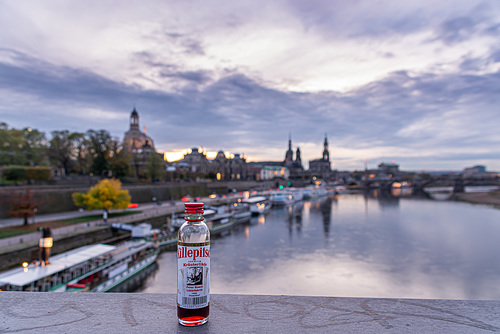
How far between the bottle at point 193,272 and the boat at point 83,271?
50.0 feet

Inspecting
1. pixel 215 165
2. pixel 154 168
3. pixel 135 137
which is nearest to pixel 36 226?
pixel 154 168

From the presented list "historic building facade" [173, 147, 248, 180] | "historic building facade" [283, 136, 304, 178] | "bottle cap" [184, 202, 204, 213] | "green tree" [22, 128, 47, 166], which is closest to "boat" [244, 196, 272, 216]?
"green tree" [22, 128, 47, 166]

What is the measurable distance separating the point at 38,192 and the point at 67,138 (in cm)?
2225

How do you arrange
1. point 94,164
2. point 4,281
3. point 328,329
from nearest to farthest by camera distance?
point 328,329 < point 4,281 < point 94,164

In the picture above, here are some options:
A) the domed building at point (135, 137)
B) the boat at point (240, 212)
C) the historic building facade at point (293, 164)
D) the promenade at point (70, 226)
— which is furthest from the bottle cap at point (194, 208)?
the historic building facade at point (293, 164)

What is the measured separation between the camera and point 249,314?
2.20 m

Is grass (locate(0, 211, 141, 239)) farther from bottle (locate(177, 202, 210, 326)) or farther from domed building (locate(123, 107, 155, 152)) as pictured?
domed building (locate(123, 107, 155, 152))

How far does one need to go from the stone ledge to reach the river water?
16020mm

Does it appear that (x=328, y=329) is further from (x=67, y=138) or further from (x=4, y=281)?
(x=67, y=138)

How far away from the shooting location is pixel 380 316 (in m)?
2.19

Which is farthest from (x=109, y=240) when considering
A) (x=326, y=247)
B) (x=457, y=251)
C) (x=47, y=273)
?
(x=457, y=251)

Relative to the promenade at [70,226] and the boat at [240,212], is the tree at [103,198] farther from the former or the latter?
the boat at [240,212]

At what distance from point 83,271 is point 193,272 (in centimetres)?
1867

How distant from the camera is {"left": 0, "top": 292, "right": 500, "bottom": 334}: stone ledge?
199cm
